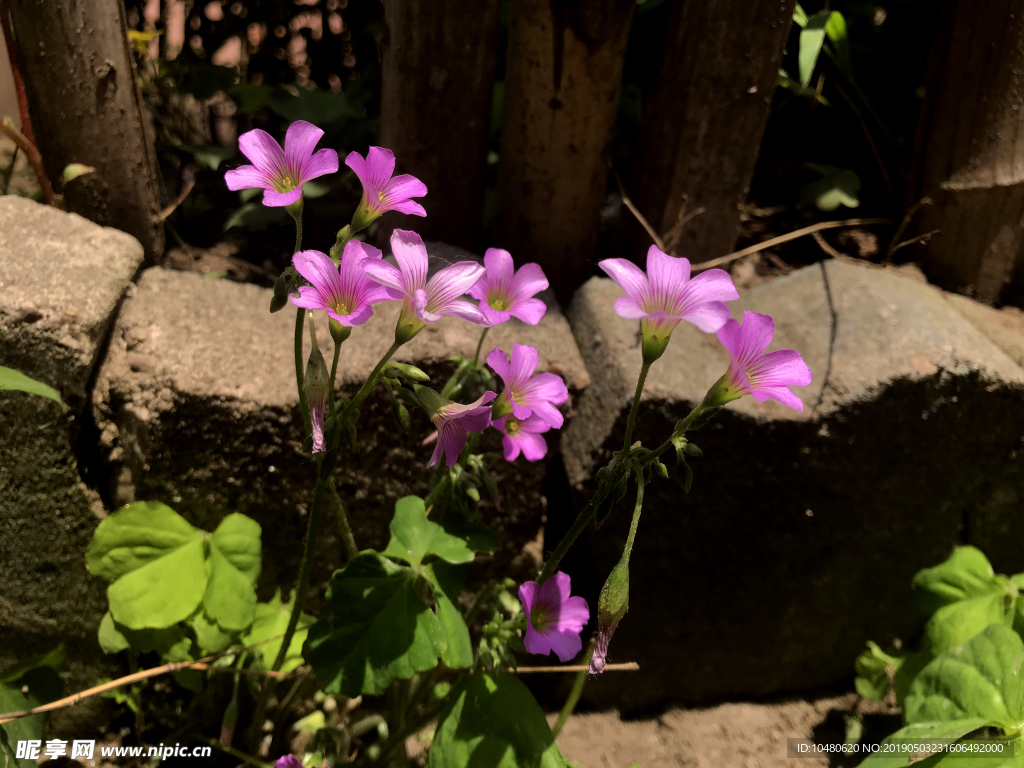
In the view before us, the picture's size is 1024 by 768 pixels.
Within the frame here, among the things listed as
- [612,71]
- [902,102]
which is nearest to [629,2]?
[612,71]

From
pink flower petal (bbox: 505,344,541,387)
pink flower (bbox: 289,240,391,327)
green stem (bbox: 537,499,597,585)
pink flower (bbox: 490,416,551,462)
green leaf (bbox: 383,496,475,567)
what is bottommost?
green leaf (bbox: 383,496,475,567)

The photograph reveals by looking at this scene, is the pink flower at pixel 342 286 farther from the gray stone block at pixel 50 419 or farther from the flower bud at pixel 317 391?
the gray stone block at pixel 50 419

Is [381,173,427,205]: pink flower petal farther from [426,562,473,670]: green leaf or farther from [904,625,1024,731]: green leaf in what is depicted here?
[904,625,1024,731]: green leaf

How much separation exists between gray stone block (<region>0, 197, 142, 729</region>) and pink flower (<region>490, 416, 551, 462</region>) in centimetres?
66

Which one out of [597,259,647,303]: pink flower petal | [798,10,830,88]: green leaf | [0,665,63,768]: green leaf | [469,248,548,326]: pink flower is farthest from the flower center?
[798,10,830,88]: green leaf

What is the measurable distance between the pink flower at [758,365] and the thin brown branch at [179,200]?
1138 mm

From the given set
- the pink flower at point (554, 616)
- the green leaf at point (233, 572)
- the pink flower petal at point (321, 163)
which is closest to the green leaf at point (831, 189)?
the pink flower at point (554, 616)

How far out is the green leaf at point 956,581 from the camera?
4.35ft

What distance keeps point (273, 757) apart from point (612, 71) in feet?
4.53

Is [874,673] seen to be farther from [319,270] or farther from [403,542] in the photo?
[319,270]

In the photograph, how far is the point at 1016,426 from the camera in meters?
1.38

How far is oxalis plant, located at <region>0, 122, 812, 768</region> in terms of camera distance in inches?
30.4

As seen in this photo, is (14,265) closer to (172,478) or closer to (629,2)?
(172,478)

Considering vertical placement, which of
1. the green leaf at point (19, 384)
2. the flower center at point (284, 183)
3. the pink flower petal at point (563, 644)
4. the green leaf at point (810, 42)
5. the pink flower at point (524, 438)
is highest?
the green leaf at point (810, 42)
